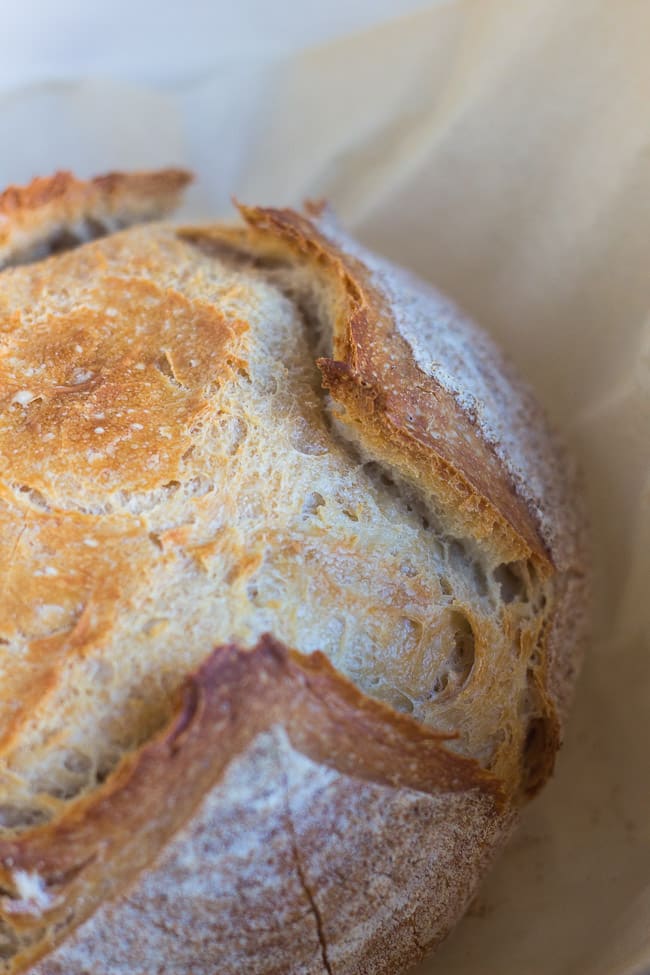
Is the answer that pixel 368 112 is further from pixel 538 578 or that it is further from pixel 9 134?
pixel 538 578

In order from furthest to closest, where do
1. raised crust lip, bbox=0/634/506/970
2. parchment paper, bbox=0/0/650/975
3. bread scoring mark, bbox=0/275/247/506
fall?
parchment paper, bbox=0/0/650/975 < bread scoring mark, bbox=0/275/247/506 < raised crust lip, bbox=0/634/506/970

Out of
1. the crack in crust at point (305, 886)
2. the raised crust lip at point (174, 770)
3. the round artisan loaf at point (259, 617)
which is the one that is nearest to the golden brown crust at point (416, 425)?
the round artisan loaf at point (259, 617)

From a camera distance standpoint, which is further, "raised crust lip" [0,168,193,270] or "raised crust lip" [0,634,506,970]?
"raised crust lip" [0,168,193,270]

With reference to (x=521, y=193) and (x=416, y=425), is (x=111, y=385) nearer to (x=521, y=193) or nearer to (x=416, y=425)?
(x=416, y=425)

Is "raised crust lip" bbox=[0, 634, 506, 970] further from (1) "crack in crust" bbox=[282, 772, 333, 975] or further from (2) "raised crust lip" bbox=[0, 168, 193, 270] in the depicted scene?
(2) "raised crust lip" bbox=[0, 168, 193, 270]

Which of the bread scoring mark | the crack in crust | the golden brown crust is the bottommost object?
the crack in crust

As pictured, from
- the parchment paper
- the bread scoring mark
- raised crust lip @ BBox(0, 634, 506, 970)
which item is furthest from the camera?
the parchment paper

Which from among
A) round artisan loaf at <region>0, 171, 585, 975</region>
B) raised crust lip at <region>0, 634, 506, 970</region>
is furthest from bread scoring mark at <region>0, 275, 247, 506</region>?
raised crust lip at <region>0, 634, 506, 970</region>

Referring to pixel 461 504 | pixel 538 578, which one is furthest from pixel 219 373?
pixel 538 578
